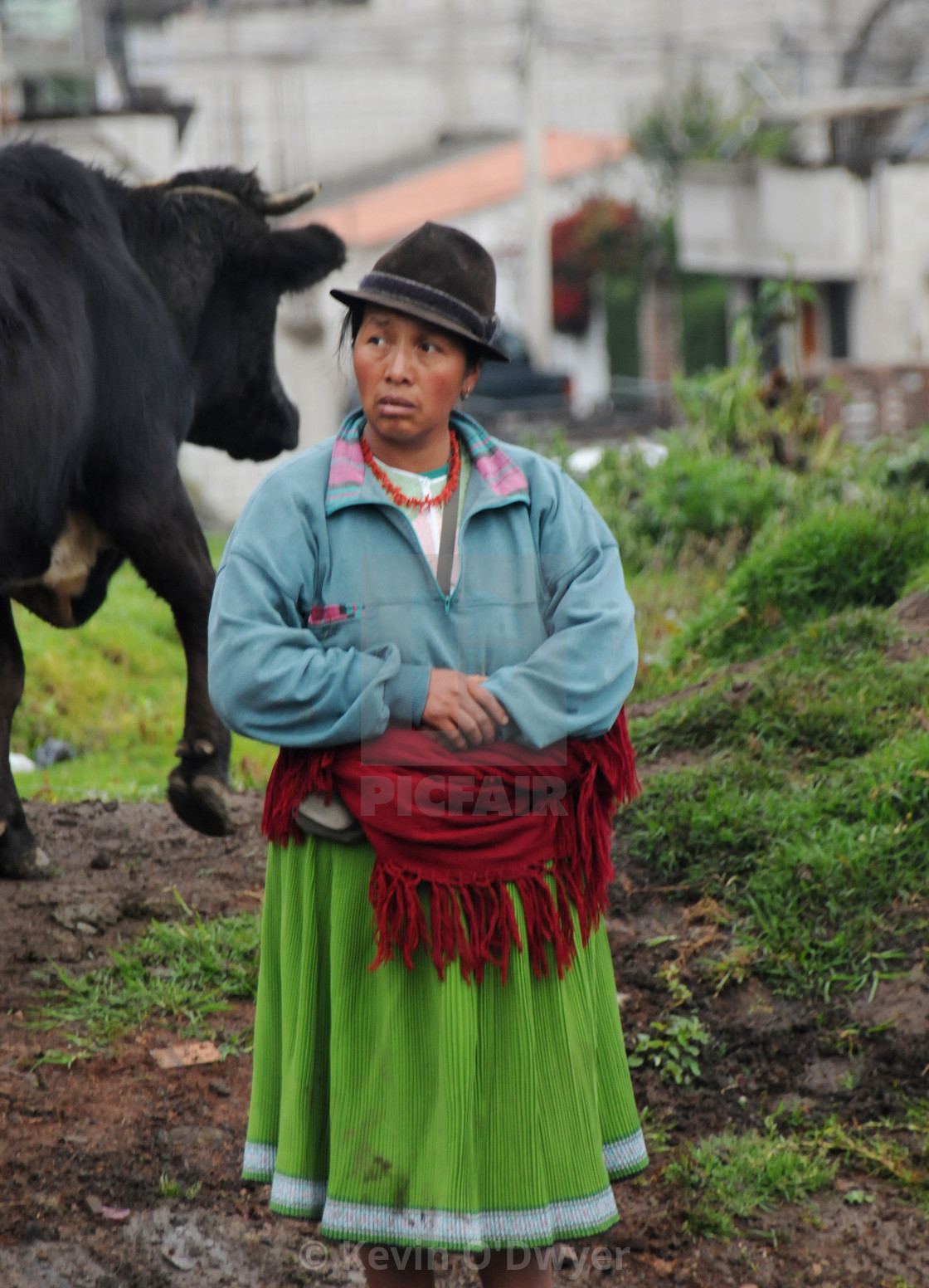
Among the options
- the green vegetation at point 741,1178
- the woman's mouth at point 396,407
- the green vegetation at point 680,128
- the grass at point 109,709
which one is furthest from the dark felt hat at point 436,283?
the green vegetation at point 680,128

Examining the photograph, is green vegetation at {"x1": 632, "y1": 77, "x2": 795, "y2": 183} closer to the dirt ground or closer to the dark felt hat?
the dirt ground

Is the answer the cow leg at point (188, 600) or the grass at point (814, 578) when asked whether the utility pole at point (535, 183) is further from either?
the cow leg at point (188, 600)

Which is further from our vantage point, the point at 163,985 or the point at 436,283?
the point at 163,985

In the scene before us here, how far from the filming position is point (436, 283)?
229 centimetres

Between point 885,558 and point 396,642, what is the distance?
11.2ft

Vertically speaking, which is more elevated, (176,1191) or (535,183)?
(176,1191)

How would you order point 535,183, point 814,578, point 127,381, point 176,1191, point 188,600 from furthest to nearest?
point 535,183, point 814,578, point 188,600, point 127,381, point 176,1191

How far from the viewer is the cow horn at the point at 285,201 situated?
4.58 metres

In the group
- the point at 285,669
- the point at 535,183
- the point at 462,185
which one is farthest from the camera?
the point at 462,185

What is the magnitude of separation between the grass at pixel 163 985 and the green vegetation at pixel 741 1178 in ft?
3.40

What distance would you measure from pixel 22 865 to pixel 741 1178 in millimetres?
2122

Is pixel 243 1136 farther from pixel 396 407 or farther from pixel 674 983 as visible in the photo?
pixel 396 407

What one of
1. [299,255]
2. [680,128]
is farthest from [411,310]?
[680,128]

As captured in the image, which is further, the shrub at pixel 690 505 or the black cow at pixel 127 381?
the shrub at pixel 690 505
